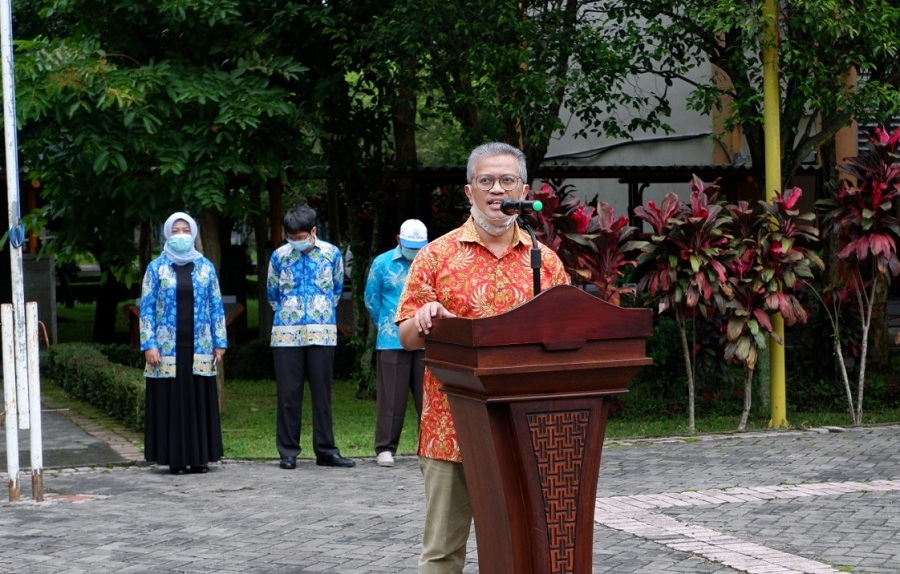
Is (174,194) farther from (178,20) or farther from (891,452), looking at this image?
(891,452)

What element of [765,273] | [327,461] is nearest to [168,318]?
[327,461]

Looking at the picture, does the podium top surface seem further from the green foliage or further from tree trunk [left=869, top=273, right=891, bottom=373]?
tree trunk [left=869, top=273, right=891, bottom=373]

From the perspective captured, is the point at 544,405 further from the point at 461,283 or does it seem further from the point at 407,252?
the point at 407,252

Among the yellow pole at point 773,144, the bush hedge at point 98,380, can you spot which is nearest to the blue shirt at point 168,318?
the bush hedge at point 98,380

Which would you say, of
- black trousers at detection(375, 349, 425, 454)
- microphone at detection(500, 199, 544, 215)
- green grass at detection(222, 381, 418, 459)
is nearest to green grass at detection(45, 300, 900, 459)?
green grass at detection(222, 381, 418, 459)

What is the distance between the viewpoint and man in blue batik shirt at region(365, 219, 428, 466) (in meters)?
10.0

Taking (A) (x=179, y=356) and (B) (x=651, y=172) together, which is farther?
(B) (x=651, y=172)

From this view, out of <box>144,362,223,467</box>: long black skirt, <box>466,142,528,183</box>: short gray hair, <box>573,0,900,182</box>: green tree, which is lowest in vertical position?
<box>144,362,223,467</box>: long black skirt

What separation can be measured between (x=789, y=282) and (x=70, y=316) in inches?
873

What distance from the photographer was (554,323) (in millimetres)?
3969

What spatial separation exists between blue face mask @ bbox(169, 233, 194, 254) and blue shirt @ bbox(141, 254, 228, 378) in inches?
6.0

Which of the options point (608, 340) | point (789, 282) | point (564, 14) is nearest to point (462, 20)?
point (564, 14)

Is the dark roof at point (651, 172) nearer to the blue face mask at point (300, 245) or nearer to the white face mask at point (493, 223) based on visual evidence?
the blue face mask at point (300, 245)

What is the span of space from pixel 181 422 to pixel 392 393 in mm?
1560
